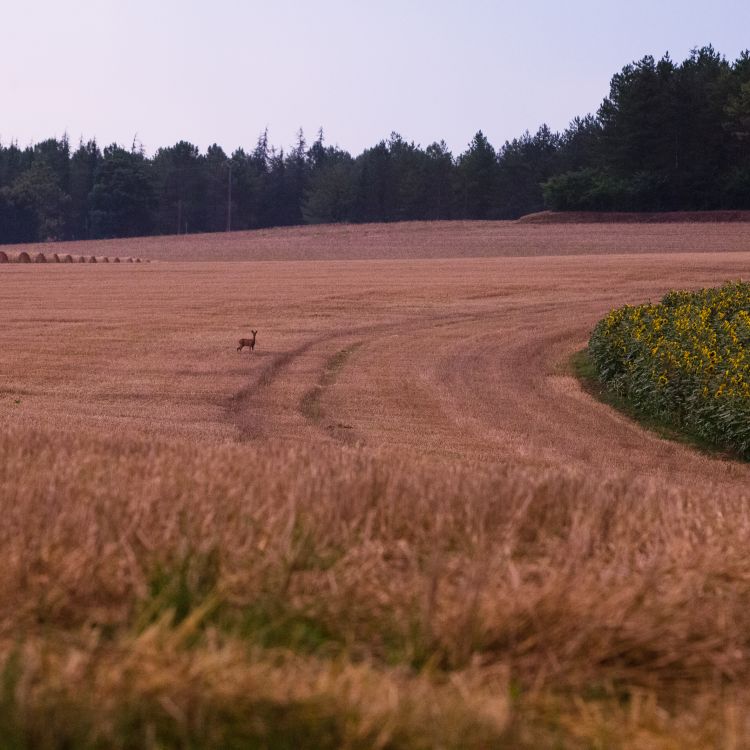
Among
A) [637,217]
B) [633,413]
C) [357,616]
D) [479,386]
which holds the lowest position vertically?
[633,413]

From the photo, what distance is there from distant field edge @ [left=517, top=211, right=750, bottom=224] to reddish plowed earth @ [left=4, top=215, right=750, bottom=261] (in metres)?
2.26

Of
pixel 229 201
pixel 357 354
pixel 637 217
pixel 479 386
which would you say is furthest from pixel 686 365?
pixel 229 201

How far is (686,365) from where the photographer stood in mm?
16766

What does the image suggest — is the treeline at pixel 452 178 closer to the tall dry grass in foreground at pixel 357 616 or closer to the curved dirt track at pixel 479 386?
the curved dirt track at pixel 479 386

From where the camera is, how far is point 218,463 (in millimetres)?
4047

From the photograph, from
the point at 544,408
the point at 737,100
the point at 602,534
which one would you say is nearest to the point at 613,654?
the point at 602,534

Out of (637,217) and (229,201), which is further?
(229,201)

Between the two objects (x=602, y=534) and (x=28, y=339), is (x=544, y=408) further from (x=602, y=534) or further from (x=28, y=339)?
(x=602, y=534)

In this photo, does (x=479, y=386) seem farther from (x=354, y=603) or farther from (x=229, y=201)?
(x=229, y=201)

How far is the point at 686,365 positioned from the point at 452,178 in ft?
296

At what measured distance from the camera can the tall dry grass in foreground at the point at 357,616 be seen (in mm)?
1911

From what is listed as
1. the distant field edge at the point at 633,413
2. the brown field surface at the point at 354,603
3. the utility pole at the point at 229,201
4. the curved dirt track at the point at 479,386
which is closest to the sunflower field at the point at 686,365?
the distant field edge at the point at 633,413

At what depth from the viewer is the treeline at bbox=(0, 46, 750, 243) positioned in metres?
71.2

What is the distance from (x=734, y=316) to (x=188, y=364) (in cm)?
1074
